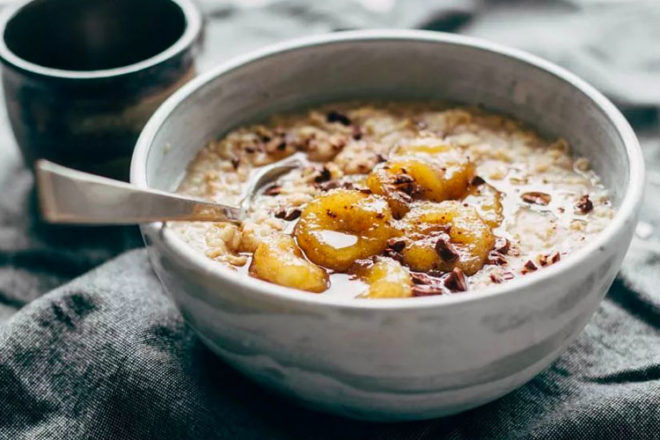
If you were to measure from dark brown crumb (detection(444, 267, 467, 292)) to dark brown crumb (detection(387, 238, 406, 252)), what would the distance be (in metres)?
0.10

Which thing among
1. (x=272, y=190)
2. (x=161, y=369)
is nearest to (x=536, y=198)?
(x=272, y=190)

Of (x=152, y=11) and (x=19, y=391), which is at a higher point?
(x=152, y=11)

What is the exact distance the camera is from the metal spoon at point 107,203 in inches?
46.8

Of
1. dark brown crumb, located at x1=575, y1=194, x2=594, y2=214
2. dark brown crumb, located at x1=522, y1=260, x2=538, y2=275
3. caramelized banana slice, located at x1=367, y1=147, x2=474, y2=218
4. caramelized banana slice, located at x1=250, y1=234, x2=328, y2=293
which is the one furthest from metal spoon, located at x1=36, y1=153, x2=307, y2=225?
dark brown crumb, located at x1=575, y1=194, x2=594, y2=214

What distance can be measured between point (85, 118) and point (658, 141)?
1.42 metres

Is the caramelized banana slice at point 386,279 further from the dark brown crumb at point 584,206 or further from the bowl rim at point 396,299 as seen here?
the dark brown crumb at point 584,206

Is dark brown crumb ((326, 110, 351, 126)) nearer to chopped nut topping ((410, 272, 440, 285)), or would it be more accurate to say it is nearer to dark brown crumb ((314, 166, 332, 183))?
dark brown crumb ((314, 166, 332, 183))

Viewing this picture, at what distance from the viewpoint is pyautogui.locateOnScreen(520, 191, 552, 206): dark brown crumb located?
5.66 ft

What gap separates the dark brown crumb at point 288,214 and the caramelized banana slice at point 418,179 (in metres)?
0.15

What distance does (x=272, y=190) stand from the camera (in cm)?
180

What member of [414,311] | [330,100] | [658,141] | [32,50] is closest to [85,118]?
[32,50]

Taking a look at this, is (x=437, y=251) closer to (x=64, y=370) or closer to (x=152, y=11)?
(x=64, y=370)

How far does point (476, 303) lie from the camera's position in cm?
127

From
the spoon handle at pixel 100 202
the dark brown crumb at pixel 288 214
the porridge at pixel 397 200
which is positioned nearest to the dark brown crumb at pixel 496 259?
the porridge at pixel 397 200
